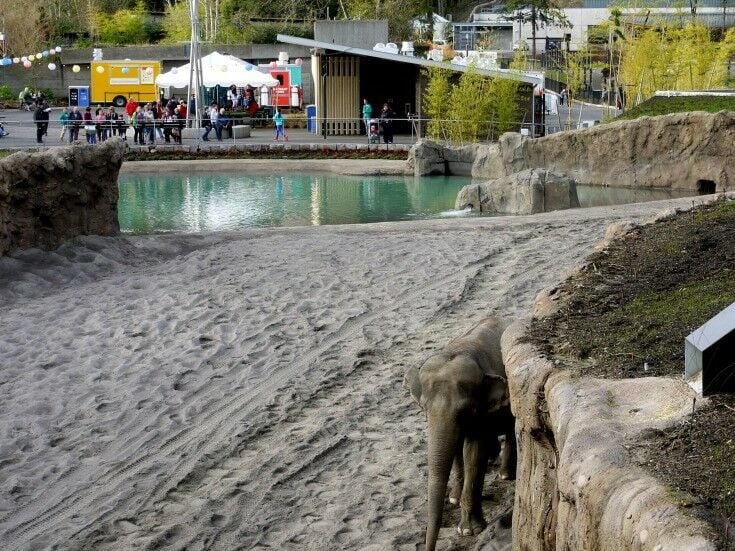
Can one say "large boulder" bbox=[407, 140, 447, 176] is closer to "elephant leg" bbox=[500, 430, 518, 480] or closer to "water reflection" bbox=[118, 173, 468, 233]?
"water reflection" bbox=[118, 173, 468, 233]

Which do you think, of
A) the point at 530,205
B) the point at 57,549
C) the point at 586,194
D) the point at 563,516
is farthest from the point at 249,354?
Result: the point at 586,194

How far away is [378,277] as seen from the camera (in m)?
13.7

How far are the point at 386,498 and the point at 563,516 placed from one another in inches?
110

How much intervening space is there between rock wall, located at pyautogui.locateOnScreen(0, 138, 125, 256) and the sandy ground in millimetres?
369

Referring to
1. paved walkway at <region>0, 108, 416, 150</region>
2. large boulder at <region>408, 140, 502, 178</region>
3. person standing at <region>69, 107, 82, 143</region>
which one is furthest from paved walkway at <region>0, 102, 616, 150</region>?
large boulder at <region>408, 140, 502, 178</region>

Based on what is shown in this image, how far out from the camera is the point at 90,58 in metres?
57.2

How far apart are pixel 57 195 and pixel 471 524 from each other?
392 inches

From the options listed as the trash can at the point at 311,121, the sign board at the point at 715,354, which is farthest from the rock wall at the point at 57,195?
the trash can at the point at 311,121

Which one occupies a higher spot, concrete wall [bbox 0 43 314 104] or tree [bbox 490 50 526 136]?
concrete wall [bbox 0 43 314 104]

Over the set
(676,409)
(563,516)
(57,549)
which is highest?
(676,409)

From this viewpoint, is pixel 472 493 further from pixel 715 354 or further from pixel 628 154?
pixel 628 154

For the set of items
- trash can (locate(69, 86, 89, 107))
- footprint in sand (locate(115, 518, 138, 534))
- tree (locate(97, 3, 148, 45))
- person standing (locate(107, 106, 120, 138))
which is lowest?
footprint in sand (locate(115, 518, 138, 534))

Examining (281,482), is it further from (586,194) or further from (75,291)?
(586,194)

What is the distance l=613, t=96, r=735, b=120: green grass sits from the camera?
28.7 meters
